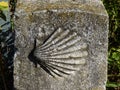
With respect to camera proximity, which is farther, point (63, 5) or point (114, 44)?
point (114, 44)

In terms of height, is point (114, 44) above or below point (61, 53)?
below

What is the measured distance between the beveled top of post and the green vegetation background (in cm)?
85

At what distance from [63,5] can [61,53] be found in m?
0.27

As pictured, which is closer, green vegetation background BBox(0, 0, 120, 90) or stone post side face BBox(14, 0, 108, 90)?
stone post side face BBox(14, 0, 108, 90)

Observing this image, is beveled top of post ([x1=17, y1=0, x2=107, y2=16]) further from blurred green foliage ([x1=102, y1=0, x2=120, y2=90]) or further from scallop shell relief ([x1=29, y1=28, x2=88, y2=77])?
blurred green foliage ([x1=102, y1=0, x2=120, y2=90])

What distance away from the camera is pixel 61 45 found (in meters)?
2.10

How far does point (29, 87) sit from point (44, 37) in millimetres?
324

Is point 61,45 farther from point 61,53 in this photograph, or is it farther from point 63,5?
point 63,5

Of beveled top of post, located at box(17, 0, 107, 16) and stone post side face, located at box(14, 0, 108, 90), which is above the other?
beveled top of post, located at box(17, 0, 107, 16)

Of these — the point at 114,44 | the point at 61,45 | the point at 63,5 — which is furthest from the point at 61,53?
the point at 114,44

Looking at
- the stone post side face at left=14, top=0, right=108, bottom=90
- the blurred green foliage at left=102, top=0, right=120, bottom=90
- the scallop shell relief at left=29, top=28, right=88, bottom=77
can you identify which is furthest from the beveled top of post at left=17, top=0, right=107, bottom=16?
the blurred green foliage at left=102, top=0, right=120, bottom=90

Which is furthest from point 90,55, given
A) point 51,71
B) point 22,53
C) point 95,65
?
point 22,53

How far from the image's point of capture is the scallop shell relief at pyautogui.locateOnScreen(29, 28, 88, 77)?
2.07 meters

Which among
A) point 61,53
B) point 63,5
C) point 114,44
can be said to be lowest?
point 114,44
